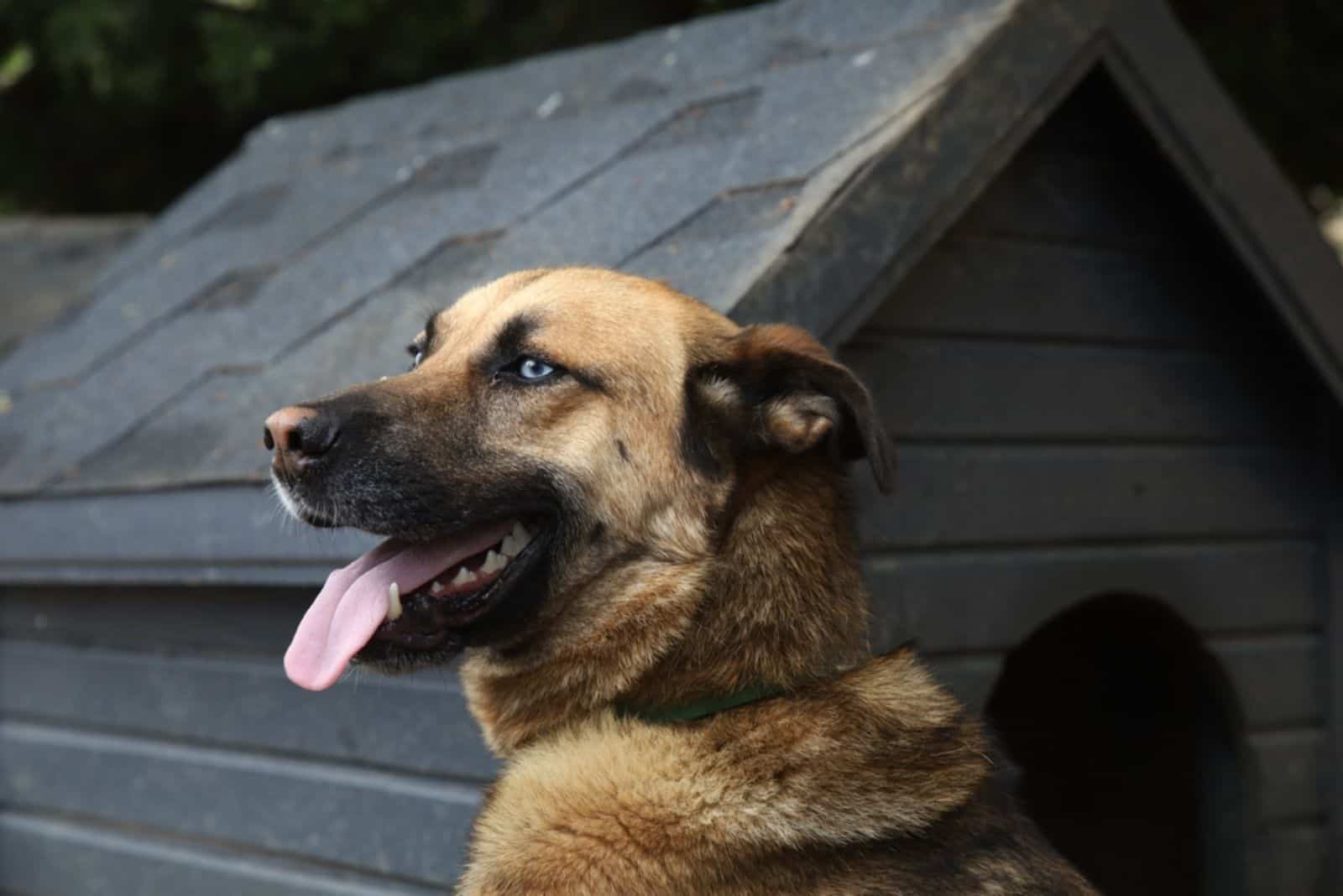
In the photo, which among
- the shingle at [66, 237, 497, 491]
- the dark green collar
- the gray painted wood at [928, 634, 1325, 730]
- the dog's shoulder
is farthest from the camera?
the gray painted wood at [928, 634, 1325, 730]

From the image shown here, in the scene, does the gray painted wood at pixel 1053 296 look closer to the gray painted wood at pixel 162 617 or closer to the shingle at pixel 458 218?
the shingle at pixel 458 218

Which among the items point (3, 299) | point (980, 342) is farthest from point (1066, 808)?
point (3, 299)

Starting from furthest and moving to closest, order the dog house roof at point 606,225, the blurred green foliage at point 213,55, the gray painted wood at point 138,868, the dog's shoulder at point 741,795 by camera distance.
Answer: the blurred green foliage at point 213,55, the gray painted wood at point 138,868, the dog house roof at point 606,225, the dog's shoulder at point 741,795

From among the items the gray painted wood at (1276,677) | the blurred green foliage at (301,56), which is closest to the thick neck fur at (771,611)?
the gray painted wood at (1276,677)

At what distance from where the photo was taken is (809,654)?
2527 mm

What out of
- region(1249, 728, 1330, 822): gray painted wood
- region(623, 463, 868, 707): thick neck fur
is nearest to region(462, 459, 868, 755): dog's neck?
region(623, 463, 868, 707): thick neck fur

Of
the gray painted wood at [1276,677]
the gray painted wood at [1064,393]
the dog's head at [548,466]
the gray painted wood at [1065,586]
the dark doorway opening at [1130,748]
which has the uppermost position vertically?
the dog's head at [548,466]

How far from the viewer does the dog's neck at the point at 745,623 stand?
2529 millimetres

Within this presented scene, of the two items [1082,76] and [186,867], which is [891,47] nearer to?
[1082,76]

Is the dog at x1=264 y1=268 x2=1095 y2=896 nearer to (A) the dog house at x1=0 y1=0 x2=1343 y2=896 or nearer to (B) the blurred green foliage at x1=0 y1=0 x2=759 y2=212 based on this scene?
(A) the dog house at x1=0 y1=0 x2=1343 y2=896

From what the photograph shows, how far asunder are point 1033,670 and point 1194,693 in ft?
2.33

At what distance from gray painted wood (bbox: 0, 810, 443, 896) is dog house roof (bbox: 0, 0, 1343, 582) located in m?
0.75

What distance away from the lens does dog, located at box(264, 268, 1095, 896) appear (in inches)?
93.7

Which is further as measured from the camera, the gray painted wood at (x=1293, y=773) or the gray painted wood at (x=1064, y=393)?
the gray painted wood at (x=1293, y=773)
